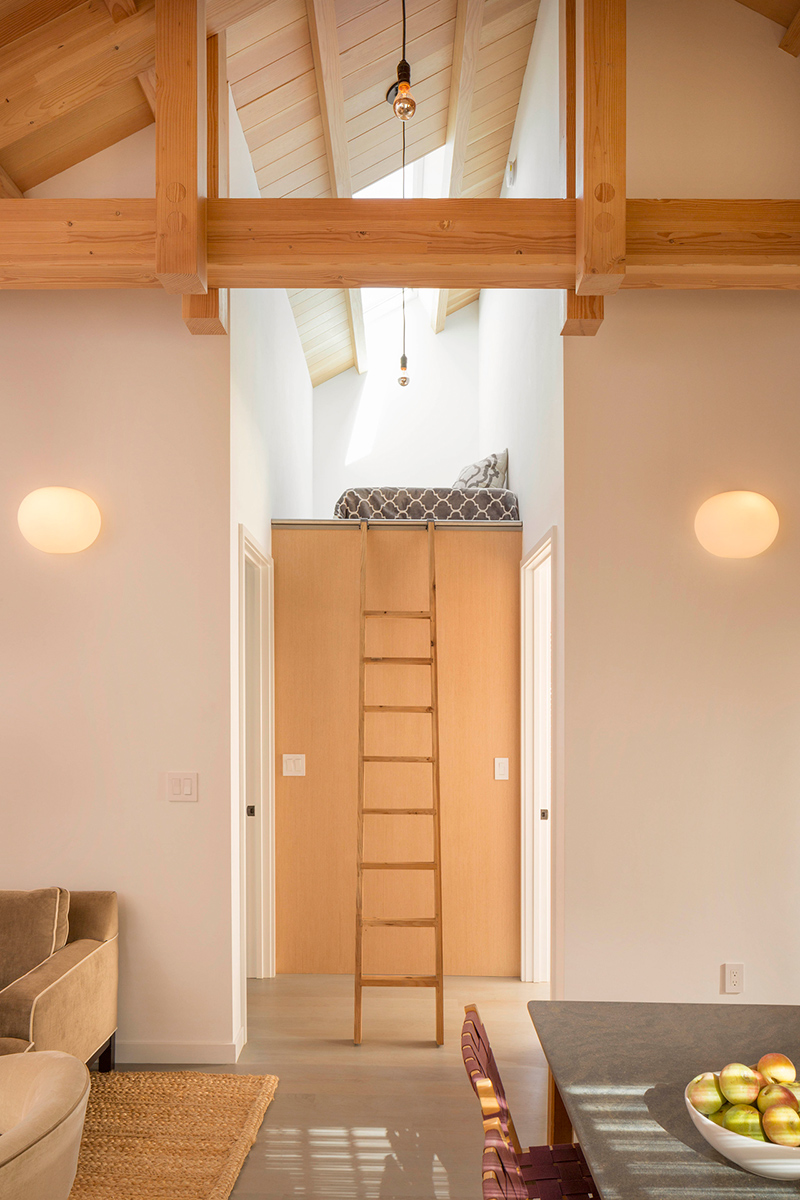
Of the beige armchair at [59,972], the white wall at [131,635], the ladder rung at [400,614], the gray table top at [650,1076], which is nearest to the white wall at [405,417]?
the ladder rung at [400,614]

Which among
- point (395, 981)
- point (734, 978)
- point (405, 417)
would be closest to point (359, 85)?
point (405, 417)

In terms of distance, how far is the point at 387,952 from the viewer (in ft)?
13.3

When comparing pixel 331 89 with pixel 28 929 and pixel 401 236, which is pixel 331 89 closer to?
pixel 401 236

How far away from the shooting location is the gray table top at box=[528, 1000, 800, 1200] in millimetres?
1262

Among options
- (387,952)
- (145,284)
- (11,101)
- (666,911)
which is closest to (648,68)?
(145,284)

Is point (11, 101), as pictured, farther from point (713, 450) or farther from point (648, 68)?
point (713, 450)

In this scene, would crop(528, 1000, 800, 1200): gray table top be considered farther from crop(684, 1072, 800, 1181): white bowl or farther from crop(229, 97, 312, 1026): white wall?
crop(229, 97, 312, 1026): white wall

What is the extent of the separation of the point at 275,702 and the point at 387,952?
1.32 m

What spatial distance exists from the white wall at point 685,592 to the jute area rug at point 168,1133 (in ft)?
3.95

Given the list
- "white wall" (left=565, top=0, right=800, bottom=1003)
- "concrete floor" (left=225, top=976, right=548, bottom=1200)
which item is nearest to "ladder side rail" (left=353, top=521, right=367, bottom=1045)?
"concrete floor" (left=225, top=976, right=548, bottom=1200)

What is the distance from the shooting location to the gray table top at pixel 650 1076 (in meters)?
1.26

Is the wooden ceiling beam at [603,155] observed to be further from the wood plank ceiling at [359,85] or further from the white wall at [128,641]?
the white wall at [128,641]

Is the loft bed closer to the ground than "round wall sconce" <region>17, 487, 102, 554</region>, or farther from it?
farther from it

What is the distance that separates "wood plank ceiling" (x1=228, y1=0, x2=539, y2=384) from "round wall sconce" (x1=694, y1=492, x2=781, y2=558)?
2097 mm
